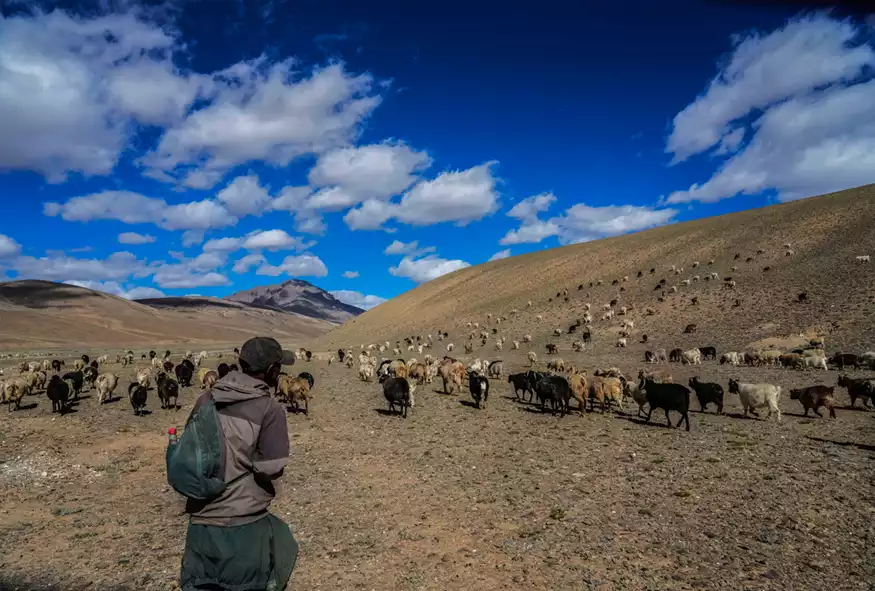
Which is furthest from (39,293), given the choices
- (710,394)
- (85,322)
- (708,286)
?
(710,394)

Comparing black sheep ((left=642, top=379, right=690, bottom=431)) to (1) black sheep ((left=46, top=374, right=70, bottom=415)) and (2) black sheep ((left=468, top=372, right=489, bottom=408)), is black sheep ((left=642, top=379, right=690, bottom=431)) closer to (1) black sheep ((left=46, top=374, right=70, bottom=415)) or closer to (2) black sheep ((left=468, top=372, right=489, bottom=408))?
(2) black sheep ((left=468, top=372, right=489, bottom=408))

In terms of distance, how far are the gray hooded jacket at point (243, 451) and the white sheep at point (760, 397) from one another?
57.0 ft

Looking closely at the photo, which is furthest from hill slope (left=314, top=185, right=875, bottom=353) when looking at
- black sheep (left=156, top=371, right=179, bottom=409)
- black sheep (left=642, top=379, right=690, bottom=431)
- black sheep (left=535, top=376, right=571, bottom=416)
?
black sheep (left=156, top=371, right=179, bottom=409)

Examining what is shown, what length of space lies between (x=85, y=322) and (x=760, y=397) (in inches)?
5049

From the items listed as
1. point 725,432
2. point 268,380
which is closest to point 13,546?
point 268,380

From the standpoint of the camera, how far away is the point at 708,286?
4709 cm

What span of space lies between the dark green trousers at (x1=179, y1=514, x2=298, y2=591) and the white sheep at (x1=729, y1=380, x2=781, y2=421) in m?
17.3

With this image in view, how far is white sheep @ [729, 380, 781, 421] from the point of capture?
16.0 meters

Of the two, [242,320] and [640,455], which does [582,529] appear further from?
[242,320]

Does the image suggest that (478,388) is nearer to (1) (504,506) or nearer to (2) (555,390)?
(2) (555,390)

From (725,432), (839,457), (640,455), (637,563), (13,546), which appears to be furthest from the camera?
(725,432)

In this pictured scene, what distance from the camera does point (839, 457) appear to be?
11633 millimetres

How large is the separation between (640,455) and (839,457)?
4446 mm

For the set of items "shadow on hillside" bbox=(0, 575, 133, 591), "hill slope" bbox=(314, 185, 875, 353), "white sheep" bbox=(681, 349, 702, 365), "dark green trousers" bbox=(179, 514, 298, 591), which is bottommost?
"shadow on hillside" bbox=(0, 575, 133, 591)
